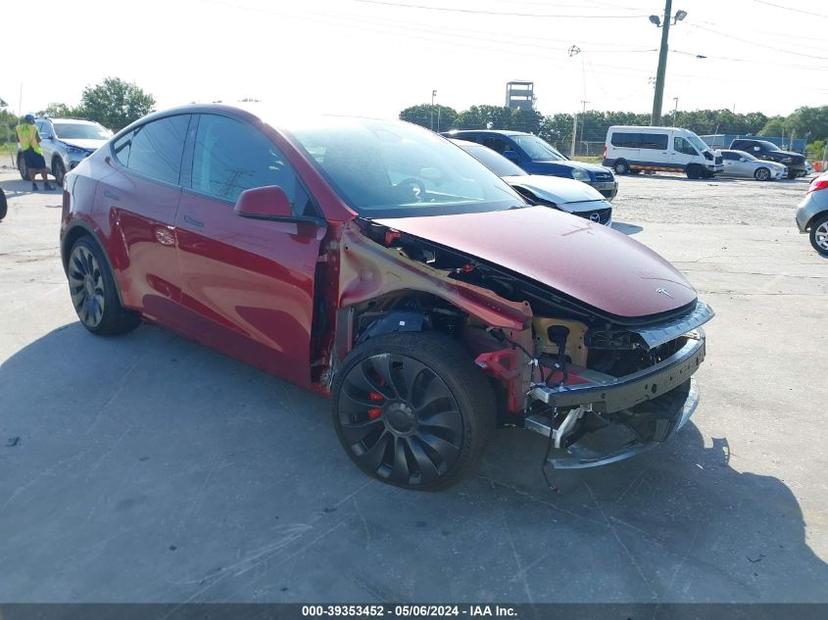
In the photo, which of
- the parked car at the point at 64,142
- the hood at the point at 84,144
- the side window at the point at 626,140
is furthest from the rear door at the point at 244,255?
the side window at the point at 626,140

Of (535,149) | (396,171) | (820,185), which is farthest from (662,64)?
(396,171)

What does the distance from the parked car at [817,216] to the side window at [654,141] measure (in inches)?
788

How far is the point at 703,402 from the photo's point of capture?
4.26 metres

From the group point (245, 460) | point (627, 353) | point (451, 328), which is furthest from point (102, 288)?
point (627, 353)

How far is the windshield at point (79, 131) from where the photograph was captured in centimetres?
1647

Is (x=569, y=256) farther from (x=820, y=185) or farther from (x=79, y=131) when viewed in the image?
(x=79, y=131)

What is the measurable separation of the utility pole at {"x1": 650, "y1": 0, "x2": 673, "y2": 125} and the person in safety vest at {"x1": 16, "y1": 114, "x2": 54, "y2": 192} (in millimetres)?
29243

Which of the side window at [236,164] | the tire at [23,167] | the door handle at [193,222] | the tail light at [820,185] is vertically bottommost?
the tire at [23,167]

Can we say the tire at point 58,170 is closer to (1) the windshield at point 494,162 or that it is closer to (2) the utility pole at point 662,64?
(1) the windshield at point 494,162

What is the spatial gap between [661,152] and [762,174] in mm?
4403

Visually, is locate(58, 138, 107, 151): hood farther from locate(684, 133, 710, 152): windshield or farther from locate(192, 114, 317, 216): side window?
locate(684, 133, 710, 152): windshield

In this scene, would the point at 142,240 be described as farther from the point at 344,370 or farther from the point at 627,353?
the point at 627,353

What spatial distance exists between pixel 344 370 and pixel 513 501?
0.99m

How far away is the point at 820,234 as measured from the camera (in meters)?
9.62
